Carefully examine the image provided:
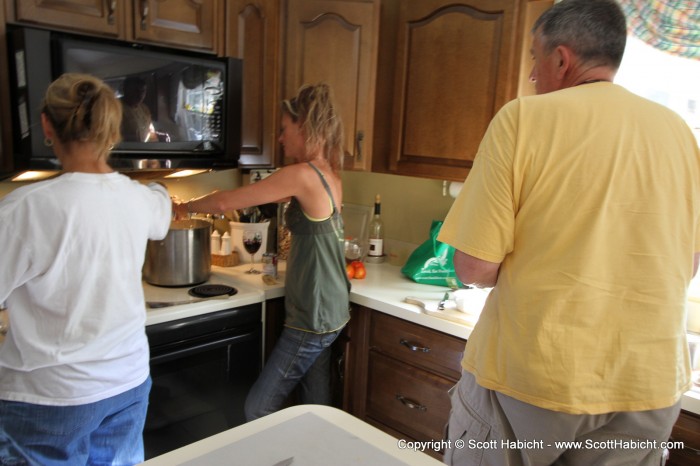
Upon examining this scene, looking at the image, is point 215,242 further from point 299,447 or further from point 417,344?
point 299,447

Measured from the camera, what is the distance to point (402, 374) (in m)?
2.04

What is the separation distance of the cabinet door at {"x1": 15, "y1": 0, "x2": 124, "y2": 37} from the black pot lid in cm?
88

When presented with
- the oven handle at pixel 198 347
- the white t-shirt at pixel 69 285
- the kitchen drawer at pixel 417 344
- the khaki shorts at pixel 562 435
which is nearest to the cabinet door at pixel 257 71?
the oven handle at pixel 198 347

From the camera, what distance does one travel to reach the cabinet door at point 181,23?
1.84m

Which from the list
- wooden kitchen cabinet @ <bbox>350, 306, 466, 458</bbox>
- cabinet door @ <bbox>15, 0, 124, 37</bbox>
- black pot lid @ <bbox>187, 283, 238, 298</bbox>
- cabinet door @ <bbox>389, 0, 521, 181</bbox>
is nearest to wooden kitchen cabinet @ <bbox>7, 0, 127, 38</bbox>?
cabinet door @ <bbox>15, 0, 124, 37</bbox>

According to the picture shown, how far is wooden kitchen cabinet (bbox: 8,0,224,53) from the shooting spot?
1652 mm

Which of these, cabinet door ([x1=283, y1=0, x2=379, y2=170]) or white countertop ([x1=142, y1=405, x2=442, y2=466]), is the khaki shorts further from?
cabinet door ([x1=283, y1=0, x2=379, y2=170])

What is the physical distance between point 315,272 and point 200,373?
0.54m

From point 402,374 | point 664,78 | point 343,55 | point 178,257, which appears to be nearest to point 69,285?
point 178,257

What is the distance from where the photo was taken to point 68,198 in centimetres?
122

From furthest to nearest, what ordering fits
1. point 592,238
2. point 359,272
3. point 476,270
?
point 359,272, point 476,270, point 592,238

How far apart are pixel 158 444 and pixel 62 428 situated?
66cm

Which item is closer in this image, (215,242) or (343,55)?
(343,55)

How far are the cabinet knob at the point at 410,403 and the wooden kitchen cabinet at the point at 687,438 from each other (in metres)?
0.78
